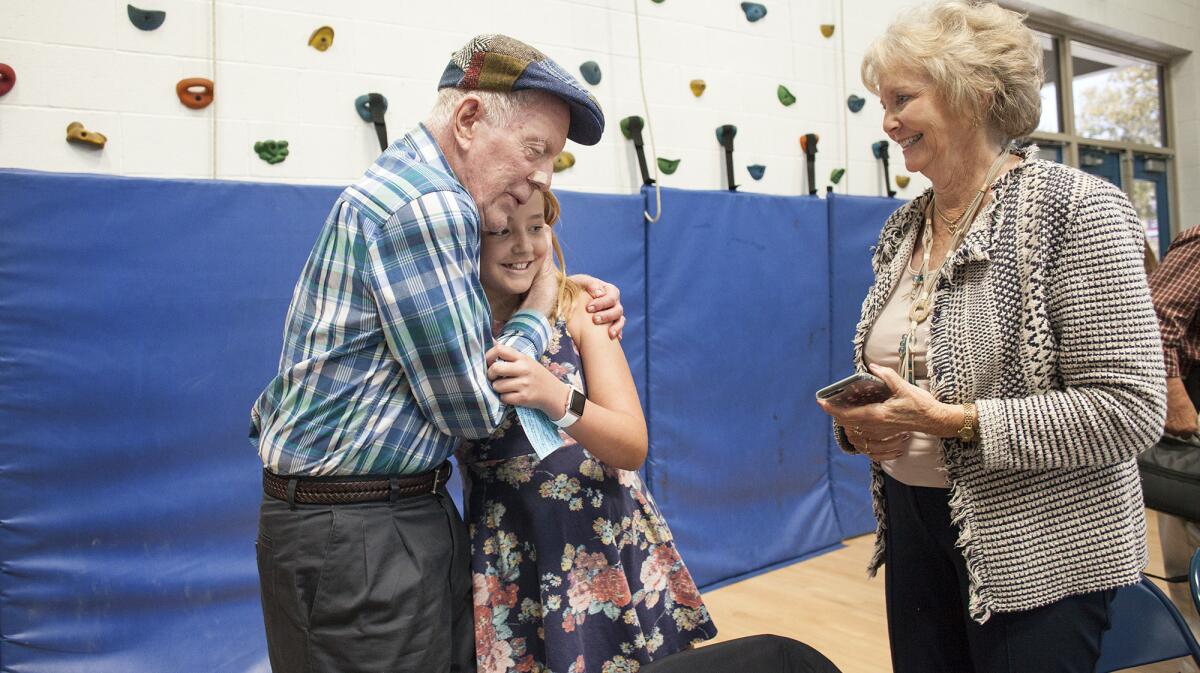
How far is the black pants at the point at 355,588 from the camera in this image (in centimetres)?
115

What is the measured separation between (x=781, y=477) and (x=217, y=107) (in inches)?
105

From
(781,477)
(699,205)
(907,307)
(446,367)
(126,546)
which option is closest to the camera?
(446,367)

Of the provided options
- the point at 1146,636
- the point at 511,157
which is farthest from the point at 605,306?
the point at 1146,636

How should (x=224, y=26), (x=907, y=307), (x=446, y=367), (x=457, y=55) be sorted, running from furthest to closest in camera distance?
(x=224, y=26), (x=907, y=307), (x=457, y=55), (x=446, y=367)

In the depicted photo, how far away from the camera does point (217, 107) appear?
101 inches

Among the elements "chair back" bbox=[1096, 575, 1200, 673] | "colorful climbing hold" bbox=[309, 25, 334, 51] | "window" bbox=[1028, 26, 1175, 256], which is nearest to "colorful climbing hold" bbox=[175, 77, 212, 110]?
"colorful climbing hold" bbox=[309, 25, 334, 51]

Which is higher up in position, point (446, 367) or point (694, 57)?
point (694, 57)

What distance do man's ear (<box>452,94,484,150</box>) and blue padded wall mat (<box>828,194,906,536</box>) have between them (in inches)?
121

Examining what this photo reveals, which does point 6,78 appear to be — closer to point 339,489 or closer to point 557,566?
point 339,489

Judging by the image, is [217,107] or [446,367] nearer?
[446,367]

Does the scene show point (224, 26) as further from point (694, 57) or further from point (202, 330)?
point (694, 57)

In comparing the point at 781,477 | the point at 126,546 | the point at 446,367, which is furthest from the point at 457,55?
the point at 781,477

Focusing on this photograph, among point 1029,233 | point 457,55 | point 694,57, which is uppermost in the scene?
point 694,57

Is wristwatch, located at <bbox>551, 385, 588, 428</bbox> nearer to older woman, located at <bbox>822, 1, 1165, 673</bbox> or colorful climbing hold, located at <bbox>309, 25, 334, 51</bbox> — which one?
older woman, located at <bbox>822, 1, 1165, 673</bbox>
